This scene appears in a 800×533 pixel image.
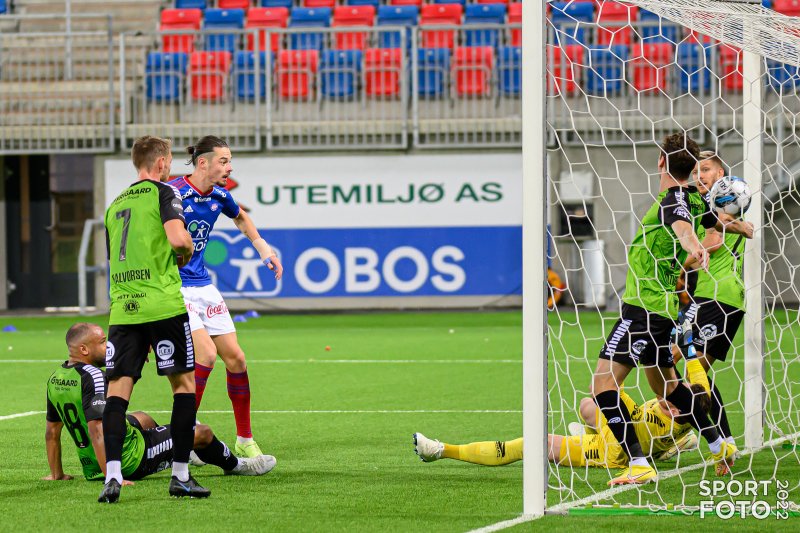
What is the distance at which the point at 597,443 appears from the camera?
6.02 metres

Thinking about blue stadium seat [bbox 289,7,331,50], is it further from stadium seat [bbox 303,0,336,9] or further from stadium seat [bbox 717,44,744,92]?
stadium seat [bbox 717,44,744,92]

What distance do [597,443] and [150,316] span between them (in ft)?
7.29

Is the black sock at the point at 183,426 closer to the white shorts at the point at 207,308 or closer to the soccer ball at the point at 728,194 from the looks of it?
the white shorts at the point at 207,308

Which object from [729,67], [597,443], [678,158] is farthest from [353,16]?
[597,443]

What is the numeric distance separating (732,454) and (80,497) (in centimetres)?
302

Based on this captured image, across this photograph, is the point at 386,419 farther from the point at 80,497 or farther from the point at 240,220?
the point at 80,497

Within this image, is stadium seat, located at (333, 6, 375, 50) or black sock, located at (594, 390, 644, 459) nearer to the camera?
black sock, located at (594, 390, 644, 459)

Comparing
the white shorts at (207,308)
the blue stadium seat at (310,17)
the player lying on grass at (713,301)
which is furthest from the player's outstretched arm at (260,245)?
the blue stadium seat at (310,17)

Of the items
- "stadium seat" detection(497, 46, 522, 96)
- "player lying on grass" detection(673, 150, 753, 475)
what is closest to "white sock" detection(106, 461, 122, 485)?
"player lying on grass" detection(673, 150, 753, 475)

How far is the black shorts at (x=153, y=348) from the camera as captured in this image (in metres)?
5.34

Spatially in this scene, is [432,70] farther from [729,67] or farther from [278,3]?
[729,67]

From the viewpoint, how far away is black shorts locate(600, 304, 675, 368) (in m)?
5.73

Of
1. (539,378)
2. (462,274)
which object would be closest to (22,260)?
(462,274)

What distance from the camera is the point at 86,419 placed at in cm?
564
